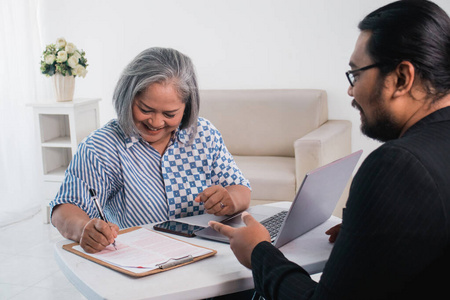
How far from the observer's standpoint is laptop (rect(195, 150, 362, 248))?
115cm

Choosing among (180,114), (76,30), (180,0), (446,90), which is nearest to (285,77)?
(180,0)

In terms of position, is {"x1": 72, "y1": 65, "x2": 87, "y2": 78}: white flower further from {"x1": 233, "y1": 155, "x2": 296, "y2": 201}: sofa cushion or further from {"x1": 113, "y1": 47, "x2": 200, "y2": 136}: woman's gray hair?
{"x1": 113, "y1": 47, "x2": 200, "y2": 136}: woman's gray hair

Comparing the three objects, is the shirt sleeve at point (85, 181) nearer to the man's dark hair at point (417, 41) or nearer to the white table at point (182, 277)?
the white table at point (182, 277)

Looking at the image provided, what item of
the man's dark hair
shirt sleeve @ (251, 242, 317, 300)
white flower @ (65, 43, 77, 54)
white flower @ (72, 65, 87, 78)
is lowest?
shirt sleeve @ (251, 242, 317, 300)

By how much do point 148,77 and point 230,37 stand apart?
2.39 metres

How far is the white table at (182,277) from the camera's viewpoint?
1025 mm

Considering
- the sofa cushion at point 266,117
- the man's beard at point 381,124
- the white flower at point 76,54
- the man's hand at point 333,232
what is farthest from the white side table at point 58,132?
the man's beard at point 381,124

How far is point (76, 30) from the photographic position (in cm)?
409

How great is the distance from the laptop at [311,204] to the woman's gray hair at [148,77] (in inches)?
16.7

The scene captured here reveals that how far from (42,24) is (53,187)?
1.42 m

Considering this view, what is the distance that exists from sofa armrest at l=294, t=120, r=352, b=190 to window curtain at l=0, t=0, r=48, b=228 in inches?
77.2

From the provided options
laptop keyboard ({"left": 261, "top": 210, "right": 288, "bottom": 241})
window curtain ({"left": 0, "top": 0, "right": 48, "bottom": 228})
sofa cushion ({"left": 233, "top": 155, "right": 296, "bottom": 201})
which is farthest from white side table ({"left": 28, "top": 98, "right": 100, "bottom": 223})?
laptop keyboard ({"left": 261, "top": 210, "right": 288, "bottom": 241})

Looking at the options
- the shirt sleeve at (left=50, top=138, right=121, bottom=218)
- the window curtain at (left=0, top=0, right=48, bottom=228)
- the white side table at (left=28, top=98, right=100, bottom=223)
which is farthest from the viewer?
the window curtain at (left=0, top=0, right=48, bottom=228)

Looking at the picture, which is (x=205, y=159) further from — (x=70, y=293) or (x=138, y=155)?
(x=70, y=293)
